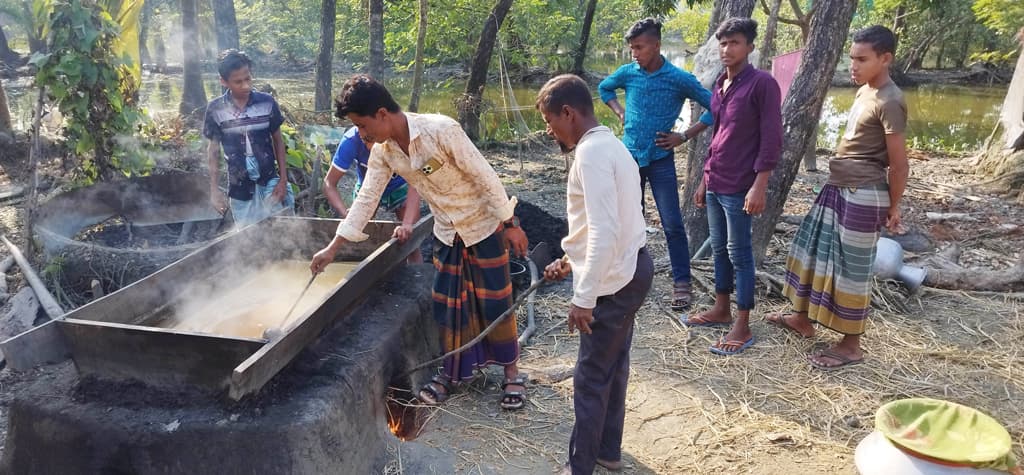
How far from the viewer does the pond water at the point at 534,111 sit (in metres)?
12.3

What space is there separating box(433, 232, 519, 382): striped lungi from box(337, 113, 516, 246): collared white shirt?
10cm

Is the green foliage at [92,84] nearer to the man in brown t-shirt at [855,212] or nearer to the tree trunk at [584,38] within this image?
the man in brown t-shirt at [855,212]

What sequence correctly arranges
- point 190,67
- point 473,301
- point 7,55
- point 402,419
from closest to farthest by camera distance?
1. point 473,301
2. point 402,419
3. point 190,67
4. point 7,55

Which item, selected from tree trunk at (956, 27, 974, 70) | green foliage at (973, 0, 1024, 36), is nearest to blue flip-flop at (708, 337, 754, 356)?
green foliage at (973, 0, 1024, 36)

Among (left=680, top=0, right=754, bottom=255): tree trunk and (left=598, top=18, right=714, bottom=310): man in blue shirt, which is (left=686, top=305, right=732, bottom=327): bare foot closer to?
(left=598, top=18, right=714, bottom=310): man in blue shirt

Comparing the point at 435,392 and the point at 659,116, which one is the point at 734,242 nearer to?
the point at 659,116

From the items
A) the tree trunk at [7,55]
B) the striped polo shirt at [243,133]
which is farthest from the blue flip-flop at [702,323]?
the tree trunk at [7,55]

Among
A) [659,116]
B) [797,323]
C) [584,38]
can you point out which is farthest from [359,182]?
[584,38]

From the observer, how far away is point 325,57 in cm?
1049

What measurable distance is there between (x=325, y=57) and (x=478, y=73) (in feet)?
8.47

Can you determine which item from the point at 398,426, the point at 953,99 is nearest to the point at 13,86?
the point at 398,426

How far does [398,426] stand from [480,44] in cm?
830

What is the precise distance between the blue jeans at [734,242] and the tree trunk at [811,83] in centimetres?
106

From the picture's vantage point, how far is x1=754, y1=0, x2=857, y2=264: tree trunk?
4.51 meters
